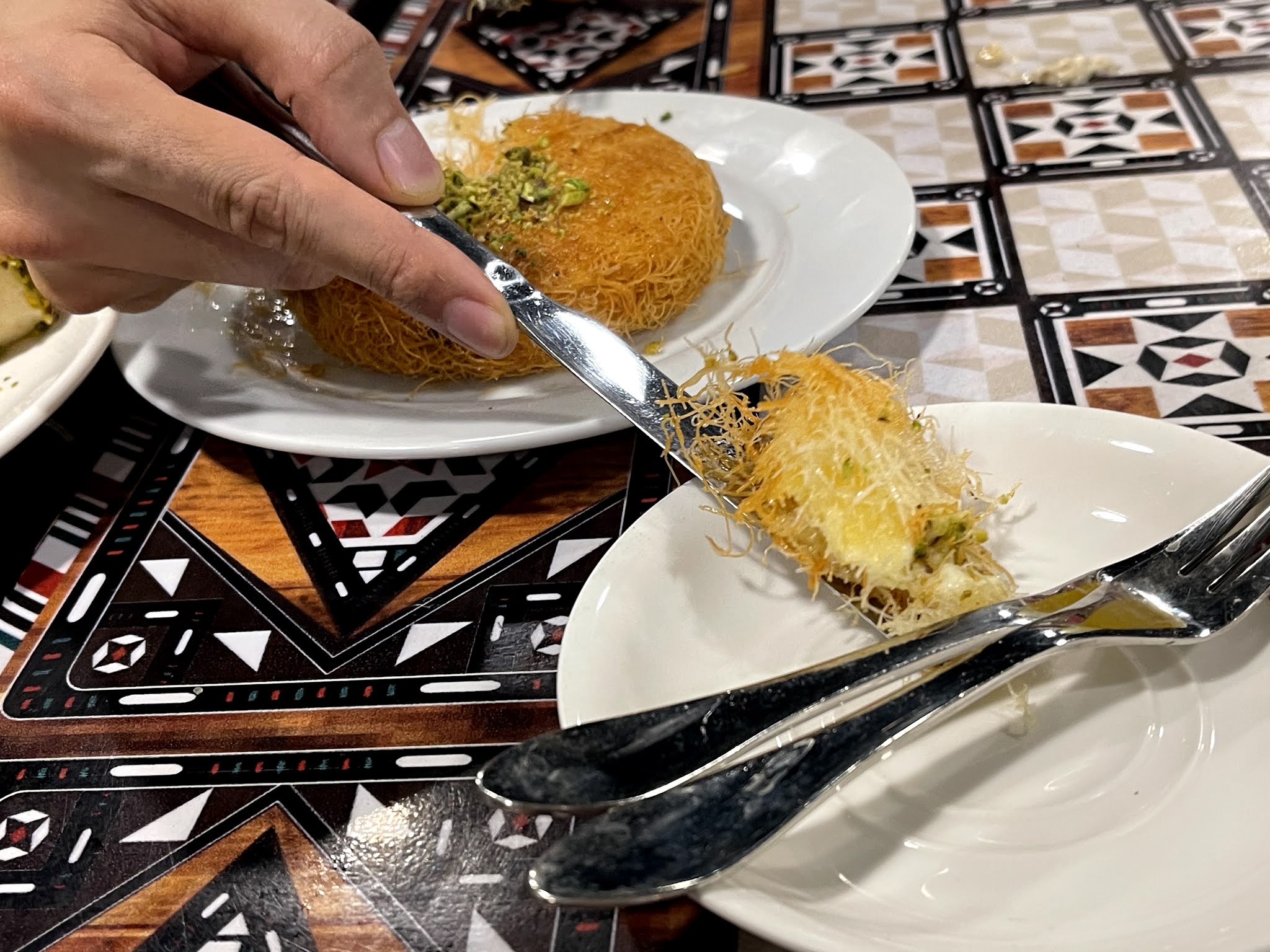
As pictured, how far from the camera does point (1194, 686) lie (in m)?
0.70

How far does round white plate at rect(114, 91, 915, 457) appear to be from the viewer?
1.01m

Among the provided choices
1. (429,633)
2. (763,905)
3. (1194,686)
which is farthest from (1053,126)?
(763,905)

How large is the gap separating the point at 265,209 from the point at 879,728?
745mm

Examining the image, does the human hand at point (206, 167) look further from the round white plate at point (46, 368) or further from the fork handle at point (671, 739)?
the fork handle at point (671, 739)

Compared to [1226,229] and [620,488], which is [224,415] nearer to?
[620,488]

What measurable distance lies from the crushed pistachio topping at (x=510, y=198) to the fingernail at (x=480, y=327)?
0.24 metres

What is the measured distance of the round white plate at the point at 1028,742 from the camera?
0.57 meters

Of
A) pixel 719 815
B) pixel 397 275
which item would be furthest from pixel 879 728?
pixel 397 275

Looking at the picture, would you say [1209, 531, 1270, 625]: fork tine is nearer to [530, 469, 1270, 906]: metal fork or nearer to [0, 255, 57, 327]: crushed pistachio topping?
[530, 469, 1270, 906]: metal fork

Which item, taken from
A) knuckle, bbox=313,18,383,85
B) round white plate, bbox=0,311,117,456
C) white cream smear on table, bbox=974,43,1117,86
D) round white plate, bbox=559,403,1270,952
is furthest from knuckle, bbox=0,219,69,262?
white cream smear on table, bbox=974,43,1117,86

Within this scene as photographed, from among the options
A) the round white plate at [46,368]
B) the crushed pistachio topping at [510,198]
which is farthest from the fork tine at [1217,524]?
the round white plate at [46,368]

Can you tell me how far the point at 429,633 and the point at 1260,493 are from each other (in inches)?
28.6

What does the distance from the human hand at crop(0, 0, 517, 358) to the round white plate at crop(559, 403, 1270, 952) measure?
396 mm

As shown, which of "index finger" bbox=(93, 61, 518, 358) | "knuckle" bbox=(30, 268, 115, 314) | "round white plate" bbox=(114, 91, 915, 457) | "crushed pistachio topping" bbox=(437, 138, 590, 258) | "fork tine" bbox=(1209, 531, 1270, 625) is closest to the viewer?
"fork tine" bbox=(1209, 531, 1270, 625)
